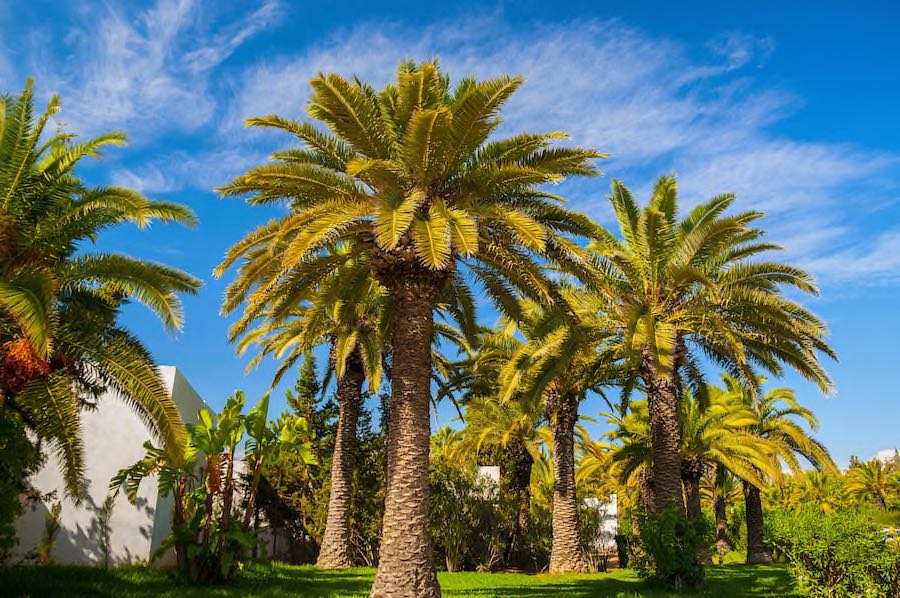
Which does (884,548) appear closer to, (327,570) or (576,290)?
(576,290)

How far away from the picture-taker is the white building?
14.9 meters

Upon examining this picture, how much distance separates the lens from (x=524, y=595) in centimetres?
1465

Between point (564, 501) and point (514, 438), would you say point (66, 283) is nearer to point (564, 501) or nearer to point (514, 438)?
point (564, 501)

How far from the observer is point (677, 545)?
1581 cm

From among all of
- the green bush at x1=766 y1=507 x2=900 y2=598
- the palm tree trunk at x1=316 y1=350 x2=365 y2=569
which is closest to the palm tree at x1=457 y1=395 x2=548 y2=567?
the palm tree trunk at x1=316 y1=350 x2=365 y2=569

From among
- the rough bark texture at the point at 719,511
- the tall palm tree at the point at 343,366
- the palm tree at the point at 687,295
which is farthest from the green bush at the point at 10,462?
the rough bark texture at the point at 719,511

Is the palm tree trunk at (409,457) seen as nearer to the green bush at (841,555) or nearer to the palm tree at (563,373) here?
the palm tree at (563,373)

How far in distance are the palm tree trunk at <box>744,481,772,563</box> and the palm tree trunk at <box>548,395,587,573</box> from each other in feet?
41.7

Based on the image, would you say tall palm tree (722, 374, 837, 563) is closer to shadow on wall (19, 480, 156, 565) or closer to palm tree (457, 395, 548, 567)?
palm tree (457, 395, 548, 567)

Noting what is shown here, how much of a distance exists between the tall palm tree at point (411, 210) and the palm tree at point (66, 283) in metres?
2.03

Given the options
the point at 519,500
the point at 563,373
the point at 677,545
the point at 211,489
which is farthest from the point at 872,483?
the point at 211,489

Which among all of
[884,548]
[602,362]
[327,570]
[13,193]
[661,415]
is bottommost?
[327,570]

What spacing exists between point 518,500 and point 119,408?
60.5 ft

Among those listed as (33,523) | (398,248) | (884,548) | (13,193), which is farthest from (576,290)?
(33,523)
